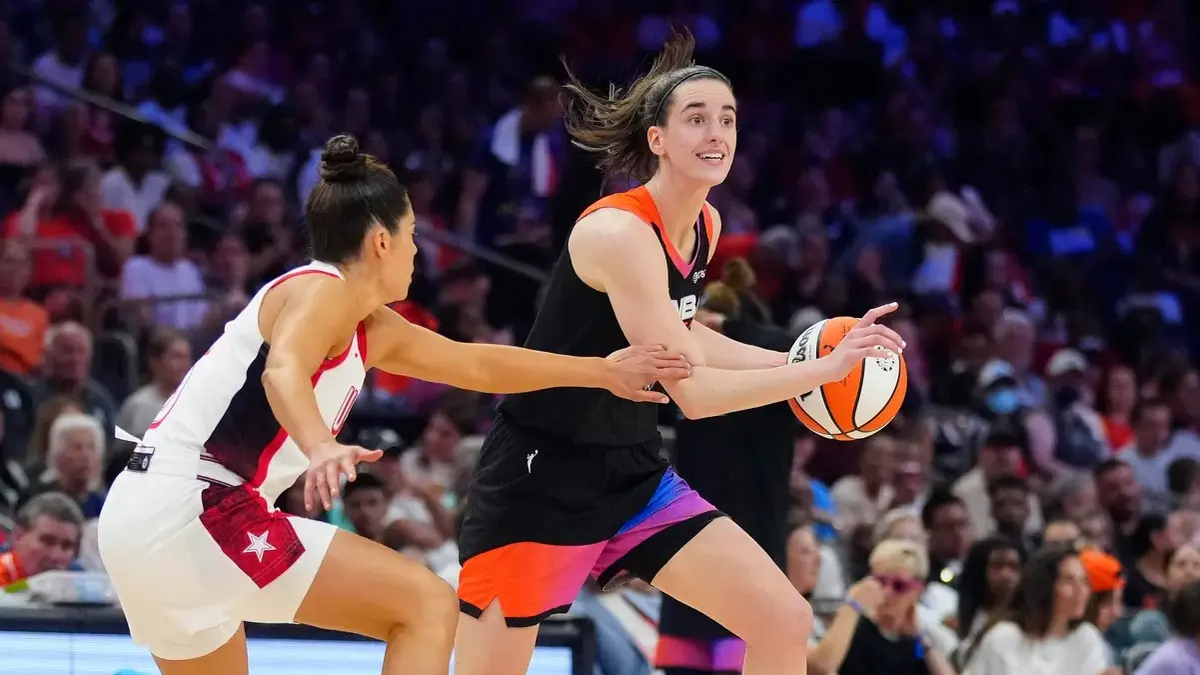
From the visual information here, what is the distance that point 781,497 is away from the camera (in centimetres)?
607

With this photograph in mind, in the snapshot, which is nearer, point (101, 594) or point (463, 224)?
point (101, 594)

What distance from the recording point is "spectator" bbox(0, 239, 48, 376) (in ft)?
29.4

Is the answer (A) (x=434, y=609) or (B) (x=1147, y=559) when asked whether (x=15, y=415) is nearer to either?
(A) (x=434, y=609)

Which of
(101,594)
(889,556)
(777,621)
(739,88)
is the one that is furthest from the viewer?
(739,88)

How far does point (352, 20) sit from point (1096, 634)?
28.6ft

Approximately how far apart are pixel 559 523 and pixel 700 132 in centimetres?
109

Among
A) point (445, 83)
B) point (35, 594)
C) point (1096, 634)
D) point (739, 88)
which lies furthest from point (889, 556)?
point (739, 88)

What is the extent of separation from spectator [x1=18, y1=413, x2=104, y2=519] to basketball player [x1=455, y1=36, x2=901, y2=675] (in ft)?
11.3

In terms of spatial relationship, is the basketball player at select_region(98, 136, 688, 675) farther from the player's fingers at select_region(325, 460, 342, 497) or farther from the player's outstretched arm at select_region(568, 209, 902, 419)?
the player's outstretched arm at select_region(568, 209, 902, 419)

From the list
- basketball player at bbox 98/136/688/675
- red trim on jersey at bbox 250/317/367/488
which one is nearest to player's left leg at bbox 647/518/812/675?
basketball player at bbox 98/136/688/675

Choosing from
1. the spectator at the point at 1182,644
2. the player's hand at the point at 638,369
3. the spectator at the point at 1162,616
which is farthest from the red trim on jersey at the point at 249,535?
the spectator at the point at 1162,616

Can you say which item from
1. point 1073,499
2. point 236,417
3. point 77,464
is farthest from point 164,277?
point 236,417

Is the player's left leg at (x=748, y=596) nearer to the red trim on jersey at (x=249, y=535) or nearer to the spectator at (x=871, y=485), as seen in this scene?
the red trim on jersey at (x=249, y=535)

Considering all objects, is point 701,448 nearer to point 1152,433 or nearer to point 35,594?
point 35,594
